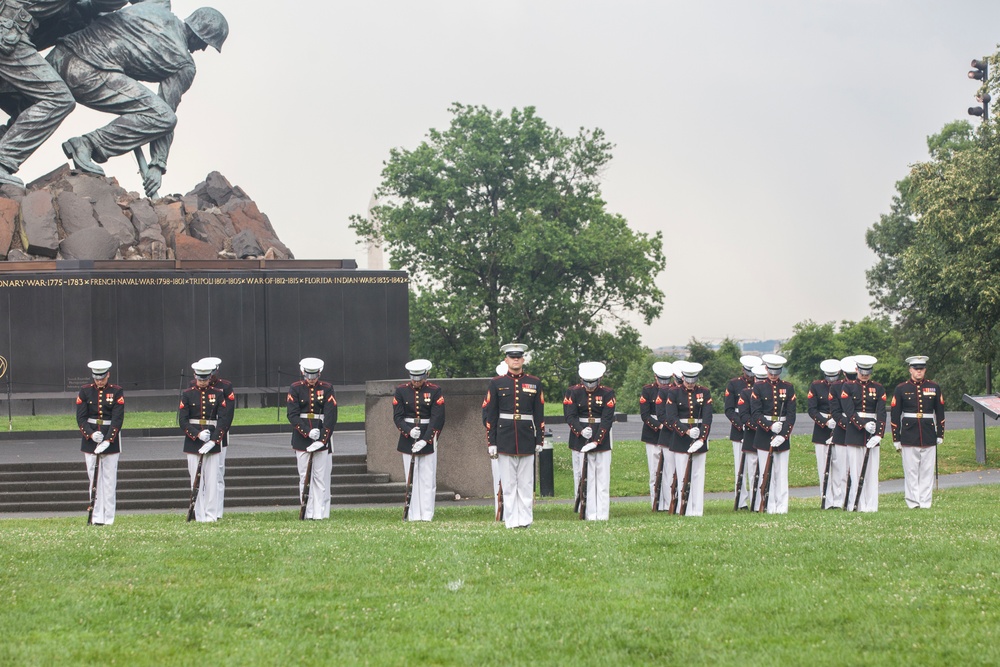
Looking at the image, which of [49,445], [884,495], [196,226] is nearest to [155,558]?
[884,495]

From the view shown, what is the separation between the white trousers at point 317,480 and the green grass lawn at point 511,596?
3114 mm

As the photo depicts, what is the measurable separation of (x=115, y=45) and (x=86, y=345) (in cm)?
1030

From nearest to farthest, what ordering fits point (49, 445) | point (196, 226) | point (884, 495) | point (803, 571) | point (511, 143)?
point (803, 571) → point (884, 495) → point (49, 445) → point (196, 226) → point (511, 143)

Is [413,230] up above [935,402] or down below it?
above

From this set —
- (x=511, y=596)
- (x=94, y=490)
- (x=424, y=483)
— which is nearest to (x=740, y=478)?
(x=424, y=483)

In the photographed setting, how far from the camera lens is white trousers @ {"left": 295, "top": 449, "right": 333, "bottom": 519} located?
560 inches

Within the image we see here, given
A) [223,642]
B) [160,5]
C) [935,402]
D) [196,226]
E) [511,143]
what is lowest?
[223,642]

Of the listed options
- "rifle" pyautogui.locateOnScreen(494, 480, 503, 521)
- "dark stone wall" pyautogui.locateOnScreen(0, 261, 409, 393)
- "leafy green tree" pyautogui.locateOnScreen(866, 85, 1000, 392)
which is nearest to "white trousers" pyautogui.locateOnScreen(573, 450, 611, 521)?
"rifle" pyautogui.locateOnScreen(494, 480, 503, 521)

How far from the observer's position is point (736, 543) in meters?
9.80

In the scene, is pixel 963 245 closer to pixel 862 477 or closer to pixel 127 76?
pixel 862 477

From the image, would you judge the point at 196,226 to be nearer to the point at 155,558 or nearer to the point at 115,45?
the point at 115,45

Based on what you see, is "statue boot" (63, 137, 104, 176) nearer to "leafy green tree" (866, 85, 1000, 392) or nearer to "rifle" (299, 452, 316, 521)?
"leafy green tree" (866, 85, 1000, 392)

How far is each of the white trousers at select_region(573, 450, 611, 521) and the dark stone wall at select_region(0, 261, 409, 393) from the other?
17245mm

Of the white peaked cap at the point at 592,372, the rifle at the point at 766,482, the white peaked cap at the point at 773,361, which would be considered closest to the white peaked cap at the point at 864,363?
the white peaked cap at the point at 773,361
